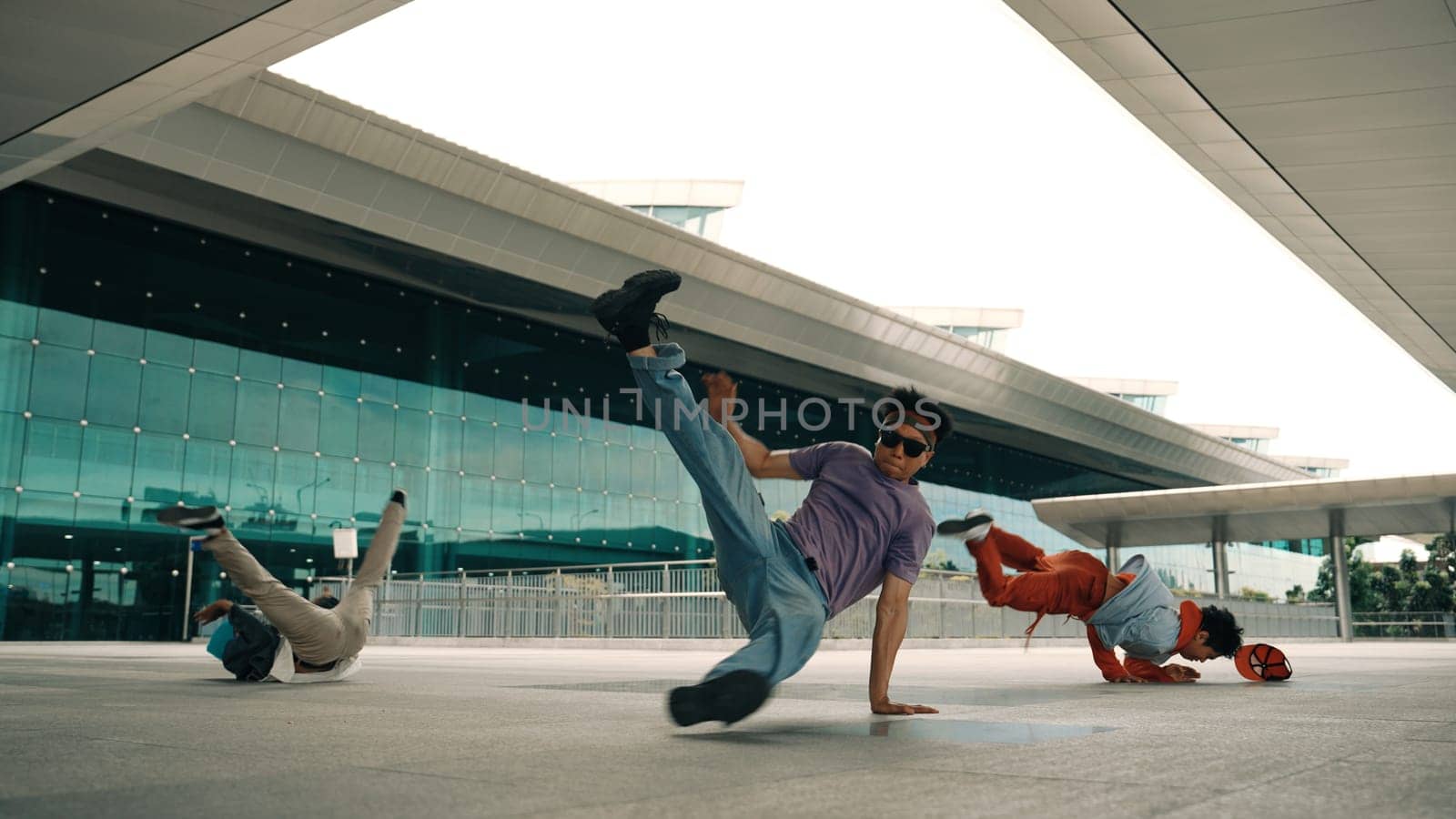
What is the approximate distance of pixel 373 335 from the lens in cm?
3070

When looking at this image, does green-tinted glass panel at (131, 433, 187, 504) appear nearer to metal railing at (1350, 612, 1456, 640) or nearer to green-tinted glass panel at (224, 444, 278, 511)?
green-tinted glass panel at (224, 444, 278, 511)

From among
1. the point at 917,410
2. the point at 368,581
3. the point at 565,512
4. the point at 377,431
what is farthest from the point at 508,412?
the point at 917,410

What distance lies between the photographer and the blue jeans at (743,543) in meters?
4.07

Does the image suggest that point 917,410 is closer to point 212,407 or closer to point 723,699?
point 723,699

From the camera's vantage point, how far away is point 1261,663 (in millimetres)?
8078

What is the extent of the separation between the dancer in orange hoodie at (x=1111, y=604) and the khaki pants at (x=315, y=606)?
363 centimetres

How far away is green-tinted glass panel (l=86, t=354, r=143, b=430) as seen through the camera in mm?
25578

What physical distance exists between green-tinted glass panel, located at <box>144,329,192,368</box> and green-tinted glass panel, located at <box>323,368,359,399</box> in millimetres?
3513

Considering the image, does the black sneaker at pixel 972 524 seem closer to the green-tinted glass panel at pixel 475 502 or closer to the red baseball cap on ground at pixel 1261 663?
the red baseball cap on ground at pixel 1261 663

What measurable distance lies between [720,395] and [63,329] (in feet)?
82.0

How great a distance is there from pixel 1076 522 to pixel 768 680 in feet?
119

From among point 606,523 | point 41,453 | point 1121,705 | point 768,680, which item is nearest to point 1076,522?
point 606,523

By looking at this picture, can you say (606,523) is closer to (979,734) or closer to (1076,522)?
(1076,522)

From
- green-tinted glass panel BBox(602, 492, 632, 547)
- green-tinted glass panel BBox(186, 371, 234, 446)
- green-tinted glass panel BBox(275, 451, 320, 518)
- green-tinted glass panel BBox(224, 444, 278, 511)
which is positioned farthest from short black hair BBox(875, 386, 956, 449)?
green-tinted glass panel BBox(602, 492, 632, 547)
